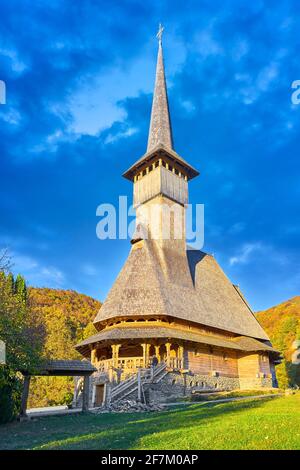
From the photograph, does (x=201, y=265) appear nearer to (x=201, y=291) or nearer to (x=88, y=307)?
(x=201, y=291)

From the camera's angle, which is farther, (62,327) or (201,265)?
(62,327)

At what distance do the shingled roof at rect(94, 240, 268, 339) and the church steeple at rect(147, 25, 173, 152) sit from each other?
10.7m

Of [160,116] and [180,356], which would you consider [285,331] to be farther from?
[160,116]

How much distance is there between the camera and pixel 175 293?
2959 centimetres

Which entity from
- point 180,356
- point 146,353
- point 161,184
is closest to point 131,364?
point 146,353

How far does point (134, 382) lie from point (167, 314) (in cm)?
550

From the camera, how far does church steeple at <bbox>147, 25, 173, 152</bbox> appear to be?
38.2 meters

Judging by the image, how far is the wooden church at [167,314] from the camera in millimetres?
25359

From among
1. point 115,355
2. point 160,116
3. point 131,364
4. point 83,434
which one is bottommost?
point 83,434

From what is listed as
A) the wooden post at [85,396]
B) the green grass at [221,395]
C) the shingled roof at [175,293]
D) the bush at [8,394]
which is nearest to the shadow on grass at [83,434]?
the bush at [8,394]

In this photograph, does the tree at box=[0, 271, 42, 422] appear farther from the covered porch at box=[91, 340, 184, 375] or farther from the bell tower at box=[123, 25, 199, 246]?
the bell tower at box=[123, 25, 199, 246]

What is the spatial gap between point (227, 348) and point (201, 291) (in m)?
5.05
